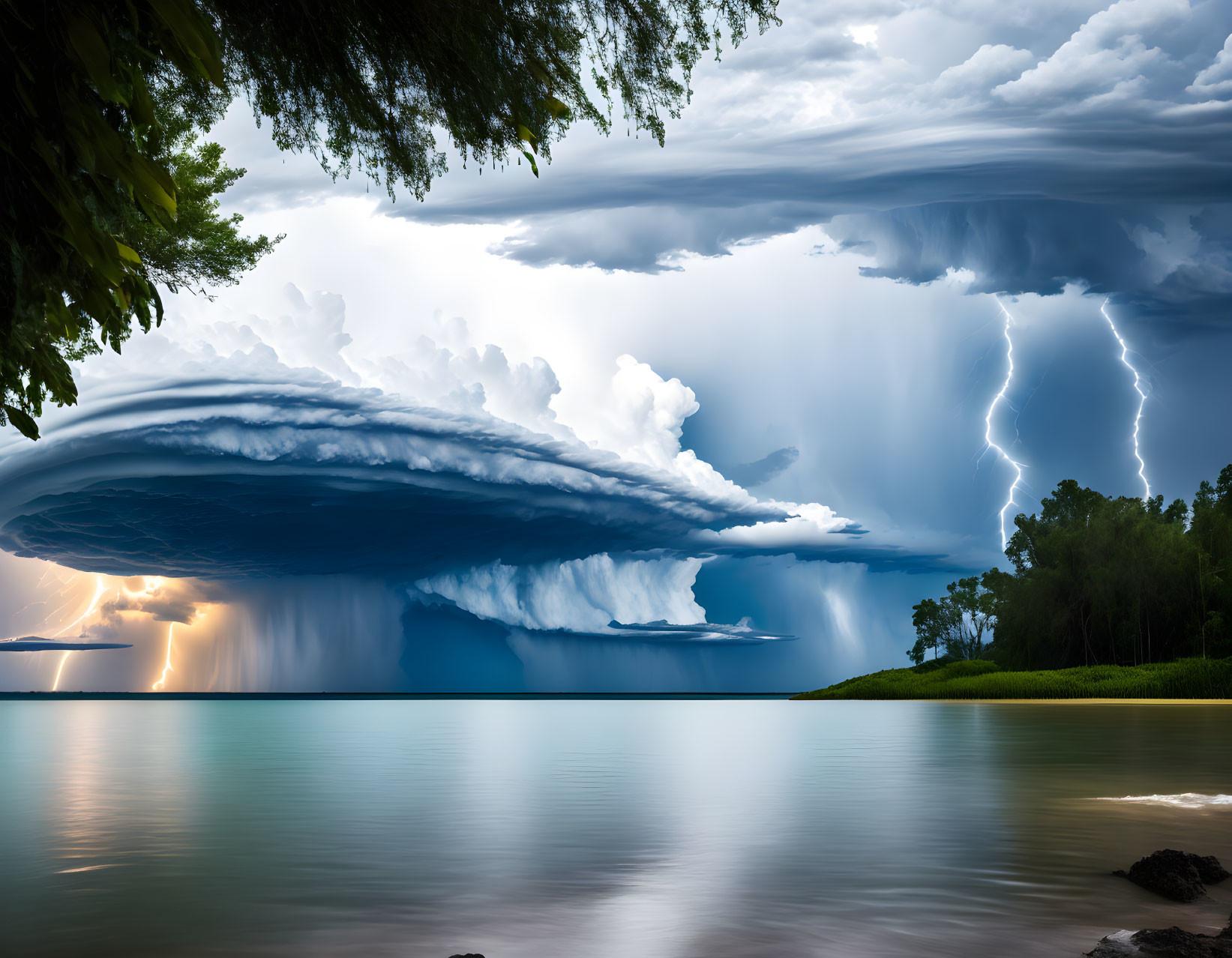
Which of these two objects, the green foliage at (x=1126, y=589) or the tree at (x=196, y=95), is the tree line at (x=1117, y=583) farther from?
the tree at (x=196, y=95)

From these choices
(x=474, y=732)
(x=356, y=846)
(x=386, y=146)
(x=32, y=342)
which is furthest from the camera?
(x=474, y=732)

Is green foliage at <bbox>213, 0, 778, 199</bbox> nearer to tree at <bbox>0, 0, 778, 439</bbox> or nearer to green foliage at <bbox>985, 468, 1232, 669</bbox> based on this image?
tree at <bbox>0, 0, 778, 439</bbox>

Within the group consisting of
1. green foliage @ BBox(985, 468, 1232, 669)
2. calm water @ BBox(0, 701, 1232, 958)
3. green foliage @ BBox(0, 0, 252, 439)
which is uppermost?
green foliage @ BBox(985, 468, 1232, 669)

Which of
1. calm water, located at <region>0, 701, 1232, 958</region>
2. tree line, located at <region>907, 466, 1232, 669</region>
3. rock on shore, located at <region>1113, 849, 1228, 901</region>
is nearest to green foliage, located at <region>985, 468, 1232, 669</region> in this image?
tree line, located at <region>907, 466, 1232, 669</region>

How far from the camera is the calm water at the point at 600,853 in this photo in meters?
9.05

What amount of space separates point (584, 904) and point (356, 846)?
5.07 m

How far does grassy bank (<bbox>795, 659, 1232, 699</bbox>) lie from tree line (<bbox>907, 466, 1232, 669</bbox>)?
3678mm

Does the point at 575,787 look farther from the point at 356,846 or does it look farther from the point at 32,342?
the point at 32,342

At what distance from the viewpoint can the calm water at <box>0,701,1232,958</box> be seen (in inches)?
356

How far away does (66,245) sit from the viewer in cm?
699

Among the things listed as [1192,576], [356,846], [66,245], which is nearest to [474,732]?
[356,846]

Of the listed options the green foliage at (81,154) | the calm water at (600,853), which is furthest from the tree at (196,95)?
the calm water at (600,853)

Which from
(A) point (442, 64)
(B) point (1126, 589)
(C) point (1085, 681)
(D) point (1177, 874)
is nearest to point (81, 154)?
(A) point (442, 64)

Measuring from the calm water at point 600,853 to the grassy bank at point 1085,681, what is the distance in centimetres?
5528
